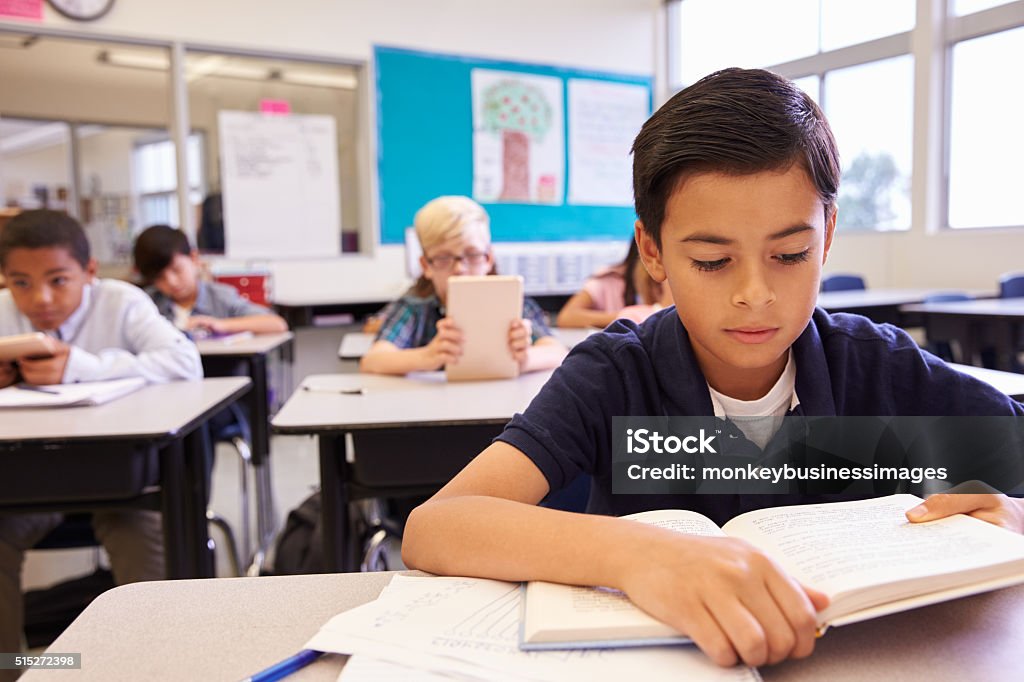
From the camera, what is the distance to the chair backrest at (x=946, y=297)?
11.8 feet

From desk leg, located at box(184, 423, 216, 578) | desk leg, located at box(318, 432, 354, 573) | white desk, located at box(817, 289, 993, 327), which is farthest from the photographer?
white desk, located at box(817, 289, 993, 327)

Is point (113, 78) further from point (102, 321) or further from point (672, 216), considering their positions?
point (672, 216)

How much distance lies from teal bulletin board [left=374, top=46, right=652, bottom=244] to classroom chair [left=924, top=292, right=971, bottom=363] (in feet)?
9.15

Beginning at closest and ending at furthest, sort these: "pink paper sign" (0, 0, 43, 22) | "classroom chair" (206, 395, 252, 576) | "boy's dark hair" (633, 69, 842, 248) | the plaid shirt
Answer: "boy's dark hair" (633, 69, 842, 248)
the plaid shirt
"classroom chair" (206, 395, 252, 576)
"pink paper sign" (0, 0, 43, 22)

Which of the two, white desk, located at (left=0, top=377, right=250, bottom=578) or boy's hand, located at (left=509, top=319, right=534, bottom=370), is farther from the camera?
Answer: boy's hand, located at (left=509, top=319, right=534, bottom=370)

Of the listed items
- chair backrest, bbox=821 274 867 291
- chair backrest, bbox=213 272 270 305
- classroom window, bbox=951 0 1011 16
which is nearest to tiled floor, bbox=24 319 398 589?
chair backrest, bbox=213 272 270 305

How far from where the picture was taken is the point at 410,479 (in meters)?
1.53

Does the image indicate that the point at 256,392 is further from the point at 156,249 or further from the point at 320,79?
the point at 320,79

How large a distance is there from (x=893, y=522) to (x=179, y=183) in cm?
463

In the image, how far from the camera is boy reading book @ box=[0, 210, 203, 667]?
→ 5.77ft

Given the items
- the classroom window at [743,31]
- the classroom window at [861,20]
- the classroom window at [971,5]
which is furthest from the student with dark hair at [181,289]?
the classroom window at [971,5]

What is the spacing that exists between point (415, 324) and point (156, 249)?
5.09ft

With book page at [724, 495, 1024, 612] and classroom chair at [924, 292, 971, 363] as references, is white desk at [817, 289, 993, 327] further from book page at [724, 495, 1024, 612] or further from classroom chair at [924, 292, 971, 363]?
book page at [724, 495, 1024, 612]

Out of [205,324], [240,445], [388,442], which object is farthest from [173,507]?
[205,324]
